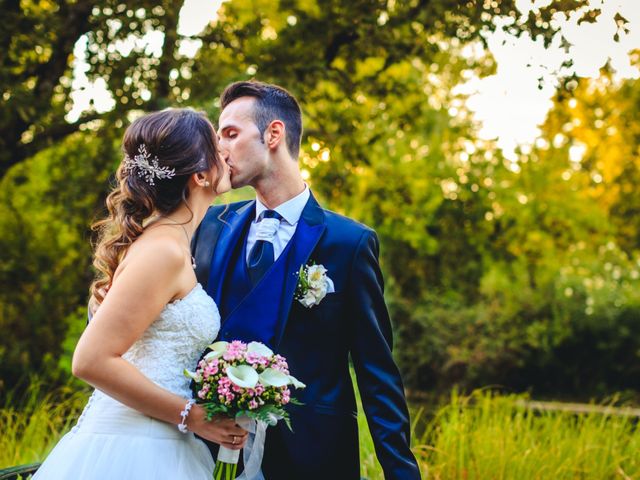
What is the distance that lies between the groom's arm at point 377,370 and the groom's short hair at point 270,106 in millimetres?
635

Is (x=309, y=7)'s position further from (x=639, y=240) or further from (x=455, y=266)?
(x=639, y=240)

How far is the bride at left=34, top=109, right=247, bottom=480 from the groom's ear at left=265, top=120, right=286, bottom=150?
1.42ft

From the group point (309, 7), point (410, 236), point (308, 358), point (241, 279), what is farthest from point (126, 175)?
point (410, 236)

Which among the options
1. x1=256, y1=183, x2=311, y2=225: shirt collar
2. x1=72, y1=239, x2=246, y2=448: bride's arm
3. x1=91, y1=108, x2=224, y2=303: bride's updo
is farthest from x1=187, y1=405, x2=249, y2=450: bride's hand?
x1=256, y1=183, x2=311, y2=225: shirt collar

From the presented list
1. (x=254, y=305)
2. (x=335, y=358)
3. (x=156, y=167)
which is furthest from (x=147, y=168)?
(x=335, y=358)

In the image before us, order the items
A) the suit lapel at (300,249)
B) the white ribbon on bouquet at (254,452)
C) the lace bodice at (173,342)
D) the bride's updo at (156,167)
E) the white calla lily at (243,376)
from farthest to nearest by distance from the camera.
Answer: the suit lapel at (300,249) < the white ribbon on bouquet at (254,452) < the bride's updo at (156,167) < the lace bodice at (173,342) < the white calla lily at (243,376)

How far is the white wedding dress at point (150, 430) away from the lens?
8.04 feet

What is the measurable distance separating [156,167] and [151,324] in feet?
1.81

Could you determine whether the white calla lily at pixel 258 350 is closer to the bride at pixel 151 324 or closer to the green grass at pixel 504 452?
the bride at pixel 151 324

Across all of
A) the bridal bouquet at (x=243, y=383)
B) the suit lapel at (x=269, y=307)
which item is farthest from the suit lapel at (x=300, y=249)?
the bridal bouquet at (x=243, y=383)

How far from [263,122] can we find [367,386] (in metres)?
1.21

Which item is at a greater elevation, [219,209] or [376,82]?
[376,82]

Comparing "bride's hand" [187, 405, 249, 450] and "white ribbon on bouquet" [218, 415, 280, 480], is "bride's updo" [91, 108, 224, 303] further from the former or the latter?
"white ribbon on bouquet" [218, 415, 280, 480]

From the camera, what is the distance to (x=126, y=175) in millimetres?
2723
